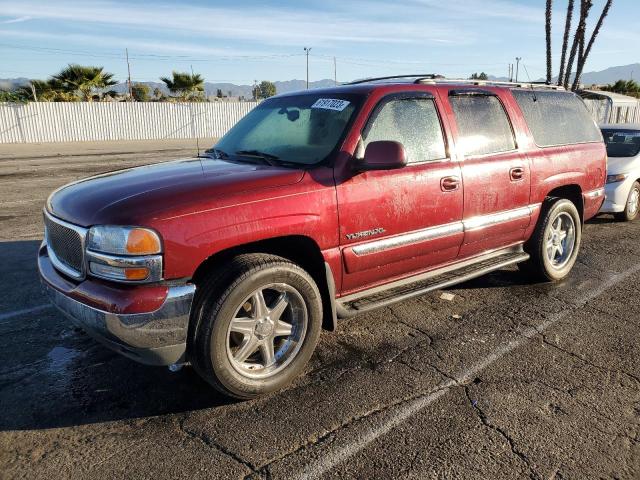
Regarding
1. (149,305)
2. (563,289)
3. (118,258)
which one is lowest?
(563,289)

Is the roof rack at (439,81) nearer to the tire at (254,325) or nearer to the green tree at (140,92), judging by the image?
the tire at (254,325)

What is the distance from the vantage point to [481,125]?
4.36 meters

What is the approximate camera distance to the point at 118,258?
107 inches

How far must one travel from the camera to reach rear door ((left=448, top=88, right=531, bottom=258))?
4.18 m

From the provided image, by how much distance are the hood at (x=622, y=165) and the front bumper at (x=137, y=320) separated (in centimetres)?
745

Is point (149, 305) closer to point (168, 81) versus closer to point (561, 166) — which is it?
point (561, 166)

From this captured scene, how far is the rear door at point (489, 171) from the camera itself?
4184mm

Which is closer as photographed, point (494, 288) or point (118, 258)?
point (118, 258)

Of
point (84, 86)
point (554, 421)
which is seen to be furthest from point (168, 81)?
point (554, 421)

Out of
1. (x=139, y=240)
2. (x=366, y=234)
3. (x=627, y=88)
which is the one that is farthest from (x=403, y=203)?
(x=627, y=88)

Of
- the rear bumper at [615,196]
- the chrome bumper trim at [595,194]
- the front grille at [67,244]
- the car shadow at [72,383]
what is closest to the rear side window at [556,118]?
the chrome bumper trim at [595,194]

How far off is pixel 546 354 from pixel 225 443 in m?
2.37

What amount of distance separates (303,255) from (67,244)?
1434mm

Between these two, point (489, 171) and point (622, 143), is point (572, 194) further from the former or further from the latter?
point (622, 143)
